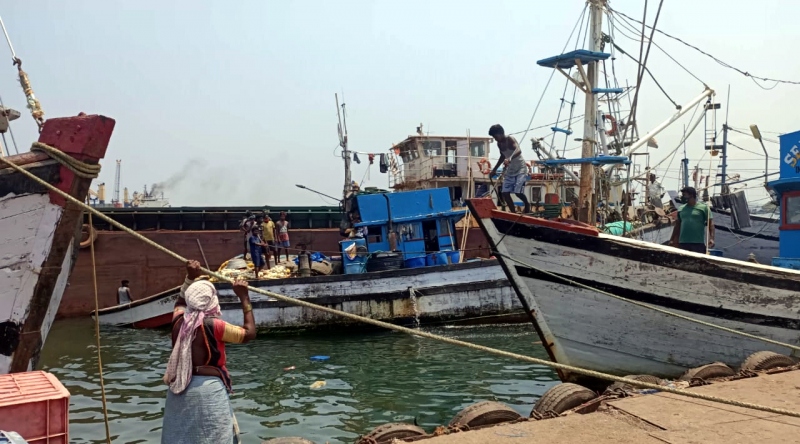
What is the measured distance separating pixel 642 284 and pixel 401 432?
155 inches

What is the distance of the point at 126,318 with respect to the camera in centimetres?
1478

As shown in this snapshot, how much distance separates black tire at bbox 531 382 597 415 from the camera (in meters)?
5.08

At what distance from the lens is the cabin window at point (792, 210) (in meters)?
8.66

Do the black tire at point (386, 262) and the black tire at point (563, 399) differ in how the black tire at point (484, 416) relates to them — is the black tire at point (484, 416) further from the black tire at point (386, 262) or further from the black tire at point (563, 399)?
the black tire at point (386, 262)

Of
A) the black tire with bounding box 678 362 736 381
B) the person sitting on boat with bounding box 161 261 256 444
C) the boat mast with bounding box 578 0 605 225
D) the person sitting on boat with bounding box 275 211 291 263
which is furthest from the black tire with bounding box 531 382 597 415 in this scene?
the person sitting on boat with bounding box 275 211 291 263

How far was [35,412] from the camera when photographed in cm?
345

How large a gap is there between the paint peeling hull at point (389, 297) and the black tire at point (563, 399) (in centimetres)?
809

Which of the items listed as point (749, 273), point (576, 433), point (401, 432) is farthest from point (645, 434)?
point (749, 273)

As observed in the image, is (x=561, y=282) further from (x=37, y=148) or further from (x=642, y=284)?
(x=37, y=148)

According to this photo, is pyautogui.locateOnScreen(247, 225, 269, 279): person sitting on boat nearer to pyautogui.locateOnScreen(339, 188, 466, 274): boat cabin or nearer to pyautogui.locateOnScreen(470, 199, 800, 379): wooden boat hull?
pyautogui.locateOnScreen(339, 188, 466, 274): boat cabin

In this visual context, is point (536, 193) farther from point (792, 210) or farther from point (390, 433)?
point (390, 433)

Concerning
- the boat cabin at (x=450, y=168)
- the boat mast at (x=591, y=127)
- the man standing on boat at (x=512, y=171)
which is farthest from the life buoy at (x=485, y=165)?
the man standing on boat at (x=512, y=171)

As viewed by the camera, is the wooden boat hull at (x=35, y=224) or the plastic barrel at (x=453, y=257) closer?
the wooden boat hull at (x=35, y=224)

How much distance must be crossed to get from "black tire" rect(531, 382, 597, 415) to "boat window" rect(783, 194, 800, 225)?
563cm
